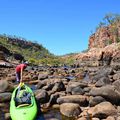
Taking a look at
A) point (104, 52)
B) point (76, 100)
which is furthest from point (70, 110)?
point (104, 52)

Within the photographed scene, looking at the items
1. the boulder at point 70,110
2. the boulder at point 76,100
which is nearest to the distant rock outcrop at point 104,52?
the boulder at point 76,100

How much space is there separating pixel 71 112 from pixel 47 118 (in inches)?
47.3

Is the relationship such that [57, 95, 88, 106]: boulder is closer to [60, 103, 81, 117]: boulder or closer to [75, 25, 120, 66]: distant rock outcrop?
[60, 103, 81, 117]: boulder

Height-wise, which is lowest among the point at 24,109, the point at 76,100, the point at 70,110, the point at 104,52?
the point at 70,110

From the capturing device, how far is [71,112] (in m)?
14.6

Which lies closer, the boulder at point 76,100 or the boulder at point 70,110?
the boulder at point 70,110

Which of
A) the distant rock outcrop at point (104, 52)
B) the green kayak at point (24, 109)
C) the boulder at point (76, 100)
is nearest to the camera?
the green kayak at point (24, 109)

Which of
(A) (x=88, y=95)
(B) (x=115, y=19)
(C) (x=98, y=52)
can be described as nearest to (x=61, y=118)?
(A) (x=88, y=95)

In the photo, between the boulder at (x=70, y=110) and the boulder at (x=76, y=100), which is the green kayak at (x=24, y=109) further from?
the boulder at (x=76, y=100)

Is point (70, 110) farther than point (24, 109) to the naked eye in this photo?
Yes

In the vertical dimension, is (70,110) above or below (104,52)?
below

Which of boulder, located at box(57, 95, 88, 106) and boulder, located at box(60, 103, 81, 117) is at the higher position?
boulder, located at box(57, 95, 88, 106)

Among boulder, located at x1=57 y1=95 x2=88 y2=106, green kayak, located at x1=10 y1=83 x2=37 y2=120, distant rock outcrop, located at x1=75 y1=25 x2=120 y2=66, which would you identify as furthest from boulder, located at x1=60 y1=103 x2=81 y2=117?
distant rock outcrop, located at x1=75 y1=25 x2=120 y2=66

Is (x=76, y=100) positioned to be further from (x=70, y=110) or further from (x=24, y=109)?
(x=24, y=109)
